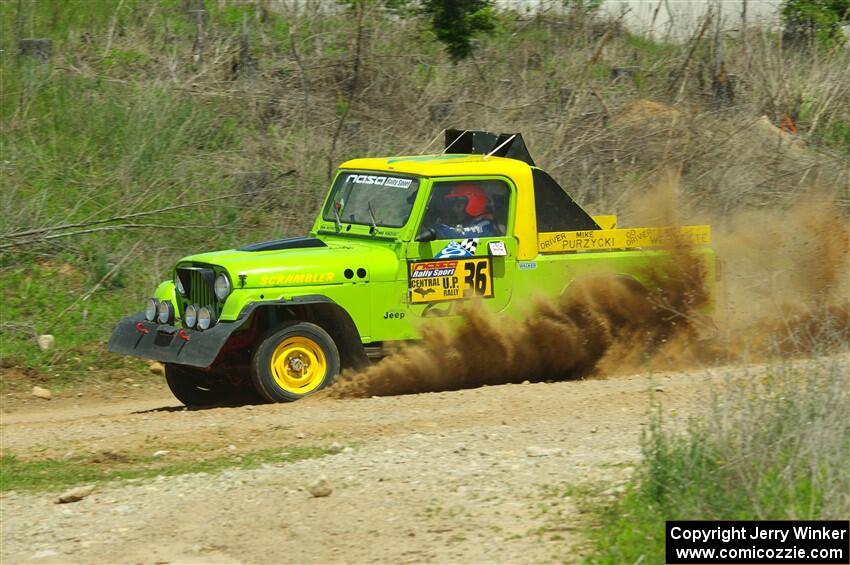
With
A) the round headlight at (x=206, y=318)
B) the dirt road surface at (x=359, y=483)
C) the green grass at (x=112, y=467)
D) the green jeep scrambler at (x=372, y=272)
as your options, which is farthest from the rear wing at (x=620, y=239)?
the green grass at (x=112, y=467)

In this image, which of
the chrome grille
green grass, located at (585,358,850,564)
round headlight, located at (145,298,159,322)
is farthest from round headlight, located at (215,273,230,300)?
green grass, located at (585,358,850,564)

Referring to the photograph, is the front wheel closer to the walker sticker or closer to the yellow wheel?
the yellow wheel

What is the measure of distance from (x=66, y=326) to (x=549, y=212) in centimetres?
527

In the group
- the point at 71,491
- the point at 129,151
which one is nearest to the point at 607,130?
the point at 129,151

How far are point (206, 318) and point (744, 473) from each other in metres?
4.98

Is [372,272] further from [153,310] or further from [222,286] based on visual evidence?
[153,310]

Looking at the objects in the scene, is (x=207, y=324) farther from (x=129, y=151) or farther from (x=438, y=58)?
(x=438, y=58)

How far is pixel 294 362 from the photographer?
9531 millimetres

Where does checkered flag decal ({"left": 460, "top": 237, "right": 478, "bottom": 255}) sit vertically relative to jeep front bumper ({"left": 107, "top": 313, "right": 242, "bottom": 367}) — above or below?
above

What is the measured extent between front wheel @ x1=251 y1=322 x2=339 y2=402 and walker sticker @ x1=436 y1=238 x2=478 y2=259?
1197 mm

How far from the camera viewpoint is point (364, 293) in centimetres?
968

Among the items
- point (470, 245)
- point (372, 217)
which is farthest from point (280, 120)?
point (470, 245)

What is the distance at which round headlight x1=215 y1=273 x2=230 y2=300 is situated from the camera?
930 centimetres

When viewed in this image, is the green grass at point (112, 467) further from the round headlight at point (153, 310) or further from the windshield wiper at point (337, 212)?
the windshield wiper at point (337, 212)
